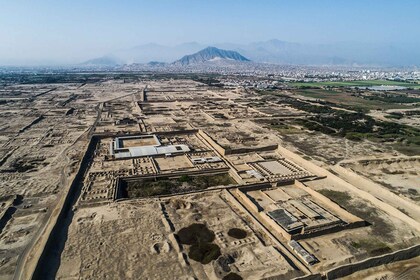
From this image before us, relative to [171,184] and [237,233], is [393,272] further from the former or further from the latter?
[171,184]

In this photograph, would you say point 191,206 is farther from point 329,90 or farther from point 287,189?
point 329,90

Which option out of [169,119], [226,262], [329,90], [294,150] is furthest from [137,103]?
[329,90]

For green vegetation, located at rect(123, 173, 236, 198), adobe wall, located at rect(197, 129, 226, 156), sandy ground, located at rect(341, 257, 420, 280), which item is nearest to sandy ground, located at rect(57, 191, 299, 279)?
green vegetation, located at rect(123, 173, 236, 198)

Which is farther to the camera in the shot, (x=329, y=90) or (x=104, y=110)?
(x=329, y=90)

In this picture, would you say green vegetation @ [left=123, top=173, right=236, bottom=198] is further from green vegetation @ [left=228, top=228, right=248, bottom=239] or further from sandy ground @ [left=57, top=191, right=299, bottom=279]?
green vegetation @ [left=228, top=228, right=248, bottom=239]

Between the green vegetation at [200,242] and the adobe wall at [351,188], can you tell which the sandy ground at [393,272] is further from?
the green vegetation at [200,242]

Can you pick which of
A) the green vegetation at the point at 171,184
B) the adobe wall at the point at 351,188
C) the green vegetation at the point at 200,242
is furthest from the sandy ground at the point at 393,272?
the green vegetation at the point at 171,184
